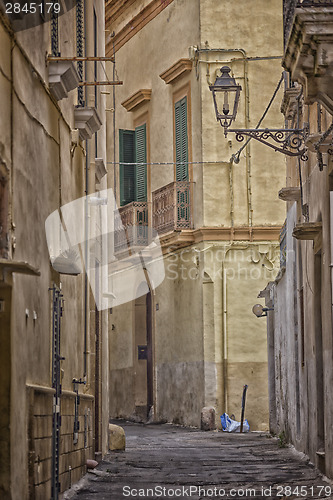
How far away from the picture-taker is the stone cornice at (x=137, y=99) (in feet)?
92.8

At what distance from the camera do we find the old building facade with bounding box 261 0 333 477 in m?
9.70

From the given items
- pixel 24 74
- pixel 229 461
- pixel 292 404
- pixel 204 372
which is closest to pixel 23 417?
pixel 24 74

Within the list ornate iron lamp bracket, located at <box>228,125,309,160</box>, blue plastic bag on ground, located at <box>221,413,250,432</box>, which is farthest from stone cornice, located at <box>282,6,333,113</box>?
blue plastic bag on ground, located at <box>221,413,250,432</box>

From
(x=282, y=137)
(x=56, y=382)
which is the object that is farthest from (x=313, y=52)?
(x=56, y=382)

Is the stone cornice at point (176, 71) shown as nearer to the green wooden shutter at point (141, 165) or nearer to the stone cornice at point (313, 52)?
the green wooden shutter at point (141, 165)

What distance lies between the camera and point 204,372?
80.5 ft

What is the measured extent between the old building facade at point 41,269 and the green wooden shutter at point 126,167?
539 inches

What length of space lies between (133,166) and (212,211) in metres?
4.74

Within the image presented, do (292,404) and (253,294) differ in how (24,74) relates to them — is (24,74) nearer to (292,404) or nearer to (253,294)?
(292,404)

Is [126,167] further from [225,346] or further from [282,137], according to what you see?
[282,137]

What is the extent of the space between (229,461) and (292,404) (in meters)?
2.54

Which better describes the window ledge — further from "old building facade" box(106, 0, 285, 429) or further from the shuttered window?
the shuttered window

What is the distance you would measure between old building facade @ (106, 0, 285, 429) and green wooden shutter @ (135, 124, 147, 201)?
93 cm

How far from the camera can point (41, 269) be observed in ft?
33.3
